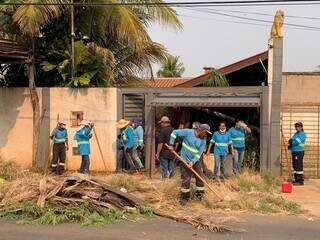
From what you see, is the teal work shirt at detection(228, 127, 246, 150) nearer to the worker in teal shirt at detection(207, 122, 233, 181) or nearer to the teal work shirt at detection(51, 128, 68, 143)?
the worker in teal shirt at detection(207, 122, 233, 181)

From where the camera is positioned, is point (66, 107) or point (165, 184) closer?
point (165, 184)

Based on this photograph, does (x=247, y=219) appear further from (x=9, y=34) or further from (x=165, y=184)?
(x=9, y=34)

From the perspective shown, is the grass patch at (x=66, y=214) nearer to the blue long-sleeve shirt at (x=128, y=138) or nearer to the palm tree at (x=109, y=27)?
the blue long-sleeve shirt at (x=128, y=138)

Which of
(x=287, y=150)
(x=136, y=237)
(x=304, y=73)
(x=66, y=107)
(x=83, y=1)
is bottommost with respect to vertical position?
(x=136, y=237)

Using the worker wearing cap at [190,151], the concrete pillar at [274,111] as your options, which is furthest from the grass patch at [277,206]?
the concrete pillar at [274,111]

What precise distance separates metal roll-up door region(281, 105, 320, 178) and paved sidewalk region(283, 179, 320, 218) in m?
1.32

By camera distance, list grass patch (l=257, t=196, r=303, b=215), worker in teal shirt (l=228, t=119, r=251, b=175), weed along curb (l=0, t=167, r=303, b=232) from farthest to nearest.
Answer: worker in teal shirt (l=228, t=119, r=251, b=175) → grass patch (l=257, t=196, r=303, b=215) → weed along curb (l=0, t=167, r=303, b=232)

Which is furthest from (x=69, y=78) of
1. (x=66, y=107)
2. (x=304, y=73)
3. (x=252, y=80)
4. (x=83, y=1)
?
(x=304, y=73)

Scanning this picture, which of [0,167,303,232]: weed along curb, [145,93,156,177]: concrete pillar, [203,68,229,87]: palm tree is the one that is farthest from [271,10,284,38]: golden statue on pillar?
[0,167,303,232]: weed along curb

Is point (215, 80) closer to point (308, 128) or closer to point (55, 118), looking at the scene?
point (308, 128)

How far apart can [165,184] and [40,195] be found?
275 centimetres

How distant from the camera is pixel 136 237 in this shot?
914 centimetres

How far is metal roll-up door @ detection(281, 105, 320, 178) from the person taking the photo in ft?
55.5

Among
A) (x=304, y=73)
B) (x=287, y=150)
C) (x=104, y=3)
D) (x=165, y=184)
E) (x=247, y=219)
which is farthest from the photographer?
(x=304, y=73)
